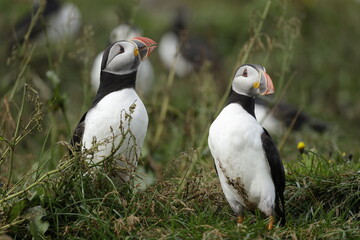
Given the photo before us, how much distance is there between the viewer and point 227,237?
12.2 feet

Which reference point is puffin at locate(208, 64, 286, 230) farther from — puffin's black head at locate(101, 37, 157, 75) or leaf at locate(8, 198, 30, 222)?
leaf at locate(8, 198, 30, 222)

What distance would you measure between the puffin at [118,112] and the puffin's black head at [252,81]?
1.97 ft

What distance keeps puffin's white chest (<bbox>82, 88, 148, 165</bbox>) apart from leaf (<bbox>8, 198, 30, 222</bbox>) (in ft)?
1.70

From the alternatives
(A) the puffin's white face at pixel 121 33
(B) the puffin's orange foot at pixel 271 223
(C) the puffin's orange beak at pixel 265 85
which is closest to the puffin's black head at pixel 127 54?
(C) the puffin's orange beak at pixel 265 85

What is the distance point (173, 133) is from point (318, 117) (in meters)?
2.60

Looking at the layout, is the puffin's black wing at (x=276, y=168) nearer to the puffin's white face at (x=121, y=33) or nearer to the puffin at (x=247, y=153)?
the puffin at (x=247, y=153)

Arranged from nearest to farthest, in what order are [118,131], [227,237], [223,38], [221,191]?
[227,237] → [118,131] → [221,191] → [223,38]

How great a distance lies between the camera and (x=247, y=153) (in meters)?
4.02

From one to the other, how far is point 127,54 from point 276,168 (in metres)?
1.18

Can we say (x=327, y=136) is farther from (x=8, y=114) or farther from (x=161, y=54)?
(x=161, y=54)

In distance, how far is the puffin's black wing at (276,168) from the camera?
4078 mm

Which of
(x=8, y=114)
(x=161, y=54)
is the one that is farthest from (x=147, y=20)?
(x=8, y=114)

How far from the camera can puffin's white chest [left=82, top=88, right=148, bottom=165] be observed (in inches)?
164

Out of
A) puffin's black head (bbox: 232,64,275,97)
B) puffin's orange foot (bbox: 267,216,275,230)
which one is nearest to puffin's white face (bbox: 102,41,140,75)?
puffin's black head (bbox: 232,64,275,97)
